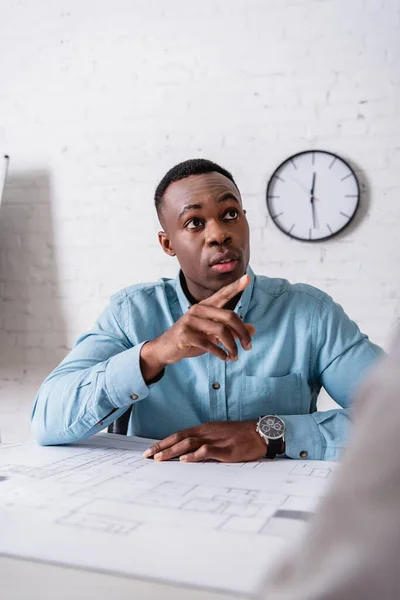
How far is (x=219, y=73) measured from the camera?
8.74ft

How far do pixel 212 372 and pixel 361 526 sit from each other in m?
1.20

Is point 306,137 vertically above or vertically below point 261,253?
above

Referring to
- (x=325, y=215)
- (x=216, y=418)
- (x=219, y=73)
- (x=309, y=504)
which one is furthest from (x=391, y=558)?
(x=219, y=73)

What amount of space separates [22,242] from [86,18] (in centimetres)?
112

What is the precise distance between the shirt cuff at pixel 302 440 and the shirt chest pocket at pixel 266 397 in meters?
0.16

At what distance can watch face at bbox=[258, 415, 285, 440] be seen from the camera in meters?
1.15

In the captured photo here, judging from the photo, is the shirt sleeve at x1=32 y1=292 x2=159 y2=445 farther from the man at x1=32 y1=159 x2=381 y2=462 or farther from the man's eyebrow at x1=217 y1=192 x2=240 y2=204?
the man's eyebrow at x1=217 y1=192 x2=240 y2=204

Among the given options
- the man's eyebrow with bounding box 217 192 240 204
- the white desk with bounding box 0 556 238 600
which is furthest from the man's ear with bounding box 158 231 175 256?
the white desk with bounding box 0 556 238 600

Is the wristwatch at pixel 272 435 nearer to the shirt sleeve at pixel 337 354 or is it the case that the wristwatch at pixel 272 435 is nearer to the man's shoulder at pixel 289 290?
the shirt sleeve at pixel 337 354

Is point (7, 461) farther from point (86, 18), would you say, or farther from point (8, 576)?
point (86, 18)

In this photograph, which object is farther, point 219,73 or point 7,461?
point 219,73

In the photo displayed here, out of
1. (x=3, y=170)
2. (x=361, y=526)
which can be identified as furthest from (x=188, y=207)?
(x=3, y=170)

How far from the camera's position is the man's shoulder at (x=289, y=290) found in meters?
1.52

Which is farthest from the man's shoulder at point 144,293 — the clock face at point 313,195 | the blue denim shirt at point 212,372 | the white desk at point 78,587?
the clock face at point 313,195
